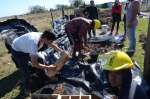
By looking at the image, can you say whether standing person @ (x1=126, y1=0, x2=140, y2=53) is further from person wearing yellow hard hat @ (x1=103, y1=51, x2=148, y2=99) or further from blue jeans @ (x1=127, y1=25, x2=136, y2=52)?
person wearing yellow hard hat @ (x1=103, y1=51, x2=148, y2=99)

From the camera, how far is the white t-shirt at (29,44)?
A: 6.23 meters

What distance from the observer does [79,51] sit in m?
10.1

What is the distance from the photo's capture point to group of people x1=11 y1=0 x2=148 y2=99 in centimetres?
325

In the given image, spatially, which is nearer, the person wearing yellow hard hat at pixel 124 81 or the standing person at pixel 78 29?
the person wearing yellow hard hat at pixel 124 81

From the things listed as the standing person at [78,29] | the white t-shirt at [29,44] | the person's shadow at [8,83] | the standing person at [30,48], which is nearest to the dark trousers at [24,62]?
the standing person at [30,48]

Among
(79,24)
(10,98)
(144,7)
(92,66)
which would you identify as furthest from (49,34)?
(144,7)

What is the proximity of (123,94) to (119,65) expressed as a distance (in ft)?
0.94

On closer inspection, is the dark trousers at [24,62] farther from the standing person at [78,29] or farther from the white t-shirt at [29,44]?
the standing person at [78,29]

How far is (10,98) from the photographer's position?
7.80m

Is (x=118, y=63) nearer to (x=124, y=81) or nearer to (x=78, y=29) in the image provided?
(x=124, y=81)

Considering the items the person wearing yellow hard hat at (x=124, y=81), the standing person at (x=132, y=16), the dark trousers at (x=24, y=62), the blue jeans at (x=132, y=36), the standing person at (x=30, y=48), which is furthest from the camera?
the blue jeans at (x=132, y=36)

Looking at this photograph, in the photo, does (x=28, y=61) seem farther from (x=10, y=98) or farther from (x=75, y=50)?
(x=75, y=50)

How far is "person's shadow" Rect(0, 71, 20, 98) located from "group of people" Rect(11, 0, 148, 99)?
465 mm

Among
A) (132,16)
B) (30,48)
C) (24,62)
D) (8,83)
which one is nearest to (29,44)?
(30,48)
